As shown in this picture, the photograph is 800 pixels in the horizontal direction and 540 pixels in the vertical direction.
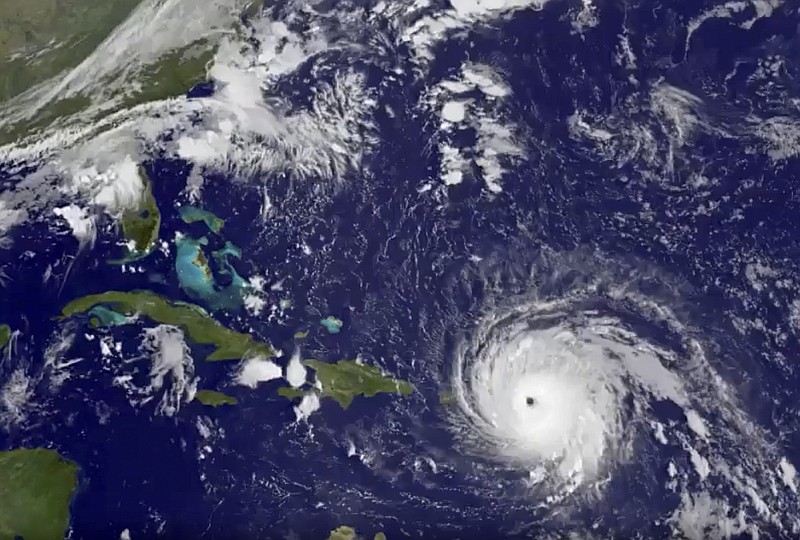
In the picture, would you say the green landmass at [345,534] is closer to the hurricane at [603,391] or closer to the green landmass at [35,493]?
the hurricane at [603,391]

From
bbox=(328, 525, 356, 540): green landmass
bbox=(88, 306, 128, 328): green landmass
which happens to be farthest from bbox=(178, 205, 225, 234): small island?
bbox=(328, 525, 356, 540): green landmass

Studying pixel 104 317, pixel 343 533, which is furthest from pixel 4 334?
pixel 343 533

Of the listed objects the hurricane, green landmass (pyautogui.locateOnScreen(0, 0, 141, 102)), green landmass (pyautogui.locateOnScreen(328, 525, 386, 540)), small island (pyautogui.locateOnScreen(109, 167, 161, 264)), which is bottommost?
green landmass (pyautogui.locateOnScreen(328, 525, 386, 540))

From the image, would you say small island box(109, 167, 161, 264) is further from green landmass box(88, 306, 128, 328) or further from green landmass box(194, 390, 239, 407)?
green landmass box(194, 390, 239, 407)

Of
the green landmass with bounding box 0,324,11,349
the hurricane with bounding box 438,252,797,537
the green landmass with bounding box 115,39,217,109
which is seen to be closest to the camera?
the hurricane with bounding box 438,252,797,537

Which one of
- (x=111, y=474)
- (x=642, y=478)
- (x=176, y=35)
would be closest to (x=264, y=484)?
(x=111, y=474)

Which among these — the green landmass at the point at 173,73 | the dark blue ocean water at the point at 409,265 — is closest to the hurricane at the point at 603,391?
the dark blue ocean water at the point at 409,265
